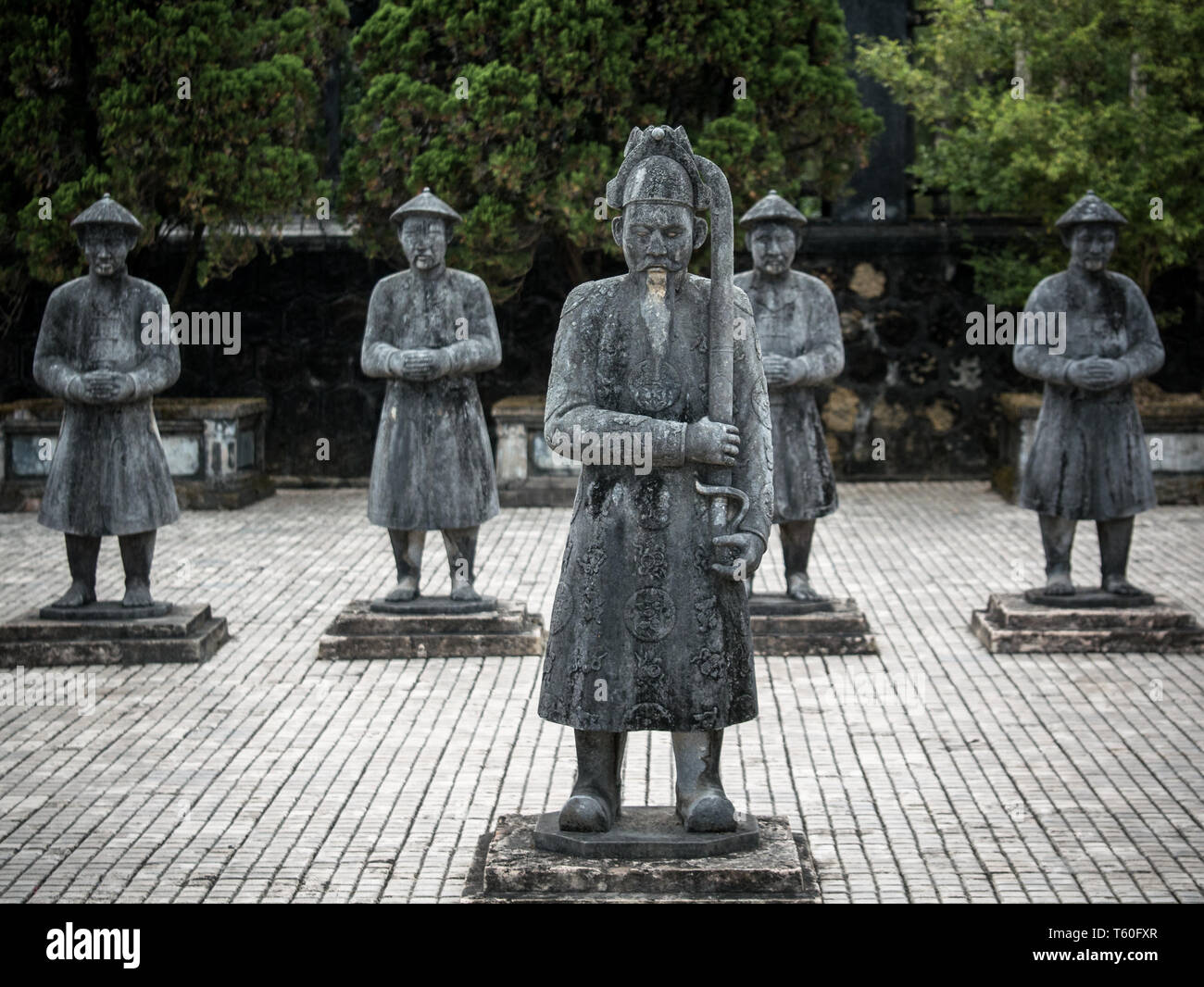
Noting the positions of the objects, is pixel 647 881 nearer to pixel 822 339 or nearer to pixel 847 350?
pixel 822 339

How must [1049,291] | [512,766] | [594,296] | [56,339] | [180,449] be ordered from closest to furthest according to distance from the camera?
[594,296], [512,766], [56,339], [1049,291], [180,449]

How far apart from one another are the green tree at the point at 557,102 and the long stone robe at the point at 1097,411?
5.34 meters

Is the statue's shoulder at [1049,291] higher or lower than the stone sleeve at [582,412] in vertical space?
higher

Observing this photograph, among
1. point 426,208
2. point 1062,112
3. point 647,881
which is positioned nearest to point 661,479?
point 647,881

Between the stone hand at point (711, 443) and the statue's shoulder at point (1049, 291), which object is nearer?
the stone hand at point (711, 443)

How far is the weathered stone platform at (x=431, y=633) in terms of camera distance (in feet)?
30.3

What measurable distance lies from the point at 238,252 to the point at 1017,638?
8038mm

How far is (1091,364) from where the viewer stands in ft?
29.4

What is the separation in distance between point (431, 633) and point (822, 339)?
8.69ft

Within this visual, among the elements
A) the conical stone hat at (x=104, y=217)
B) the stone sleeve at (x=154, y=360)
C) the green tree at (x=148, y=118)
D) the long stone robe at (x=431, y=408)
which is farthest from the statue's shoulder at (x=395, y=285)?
the green tree at (x=148, y=118)

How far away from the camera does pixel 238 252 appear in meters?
14.6

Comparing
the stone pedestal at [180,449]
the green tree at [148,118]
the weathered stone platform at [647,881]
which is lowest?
the weathered stone platform at [647,881]

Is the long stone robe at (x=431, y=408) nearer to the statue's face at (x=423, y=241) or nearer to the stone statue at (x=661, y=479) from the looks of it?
the statue's face at (x=423, y=241)

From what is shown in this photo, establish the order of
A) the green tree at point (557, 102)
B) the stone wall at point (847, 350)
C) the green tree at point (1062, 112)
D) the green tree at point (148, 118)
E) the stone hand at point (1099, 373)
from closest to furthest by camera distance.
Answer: the stone hand at point (1099, 373) < the green tree at point (1062, 112) < the green tree at point (148, 118) < the green tree at point (557, 102) < the stone wall at point (847, 350)
